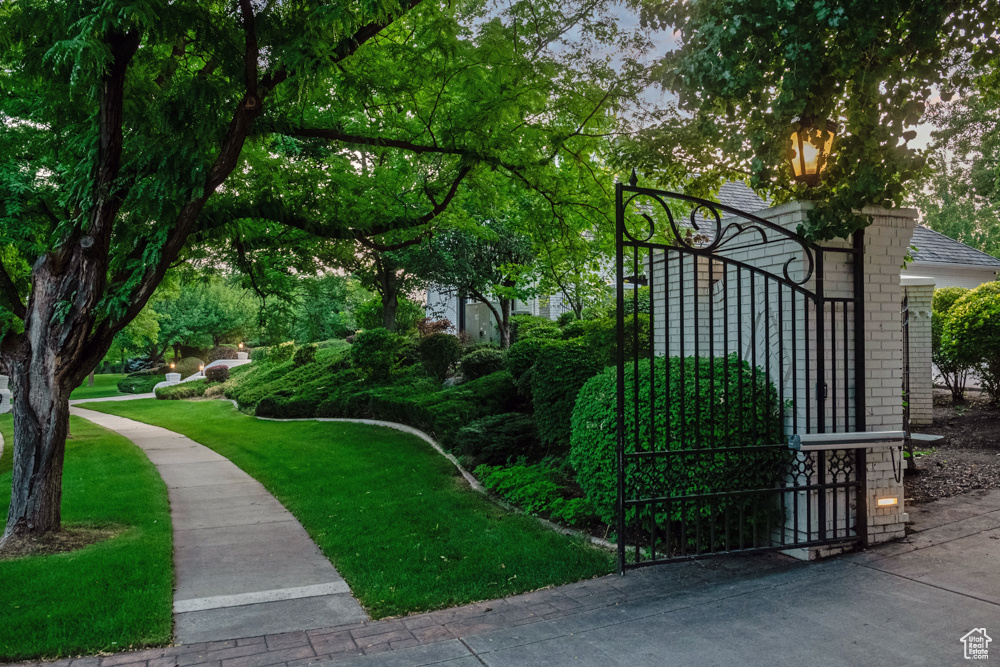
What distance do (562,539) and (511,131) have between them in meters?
4.24

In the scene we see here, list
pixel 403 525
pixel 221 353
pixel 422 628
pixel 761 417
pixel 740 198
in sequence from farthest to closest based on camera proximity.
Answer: pixel 221 353, pixel 740 198, pixel 403 525, pixel 761 417, pixel 422 628

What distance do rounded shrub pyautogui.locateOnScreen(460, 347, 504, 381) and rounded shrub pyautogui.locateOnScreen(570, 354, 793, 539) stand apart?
785 centimetres

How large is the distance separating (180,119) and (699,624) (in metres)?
5.55

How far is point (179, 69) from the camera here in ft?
22.8

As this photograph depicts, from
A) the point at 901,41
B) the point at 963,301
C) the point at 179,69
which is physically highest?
the point at 179,69

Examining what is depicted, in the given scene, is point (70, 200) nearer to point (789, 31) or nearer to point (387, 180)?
point (387, 180)

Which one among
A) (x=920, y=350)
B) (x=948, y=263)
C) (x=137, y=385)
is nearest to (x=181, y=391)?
(x=137, y=385)

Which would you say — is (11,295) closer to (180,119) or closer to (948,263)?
(180,119)

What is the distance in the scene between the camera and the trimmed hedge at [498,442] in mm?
8664

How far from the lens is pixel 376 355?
1562 centimetres

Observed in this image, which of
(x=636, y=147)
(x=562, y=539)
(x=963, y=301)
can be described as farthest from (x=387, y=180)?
(x=963, y=301)

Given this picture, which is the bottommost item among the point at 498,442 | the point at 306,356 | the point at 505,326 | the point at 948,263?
the point at 498,442

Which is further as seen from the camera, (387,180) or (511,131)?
(387,180)

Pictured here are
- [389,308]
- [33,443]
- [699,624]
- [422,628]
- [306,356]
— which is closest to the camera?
[699,624]
